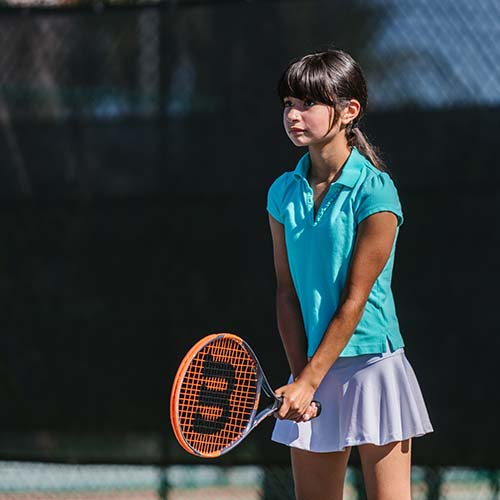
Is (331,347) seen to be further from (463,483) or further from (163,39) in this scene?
(163,39)

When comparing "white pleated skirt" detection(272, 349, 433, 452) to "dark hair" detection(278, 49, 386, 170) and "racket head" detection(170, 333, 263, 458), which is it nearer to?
"racket head" detection(170, 333, 263, 458)

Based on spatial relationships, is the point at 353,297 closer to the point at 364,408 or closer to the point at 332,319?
the point at 332,319

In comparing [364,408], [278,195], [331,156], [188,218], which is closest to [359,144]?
[331,156]

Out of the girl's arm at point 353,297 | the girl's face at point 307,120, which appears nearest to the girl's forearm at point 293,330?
the girl's arm at point 353,297

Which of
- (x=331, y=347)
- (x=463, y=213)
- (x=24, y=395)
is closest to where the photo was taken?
(x=331, y=347)

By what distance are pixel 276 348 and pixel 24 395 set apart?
3.14ft

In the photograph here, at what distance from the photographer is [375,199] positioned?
252cm

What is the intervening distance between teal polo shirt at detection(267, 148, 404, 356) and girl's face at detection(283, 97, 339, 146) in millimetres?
104

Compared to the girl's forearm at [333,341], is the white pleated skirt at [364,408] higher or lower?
lower

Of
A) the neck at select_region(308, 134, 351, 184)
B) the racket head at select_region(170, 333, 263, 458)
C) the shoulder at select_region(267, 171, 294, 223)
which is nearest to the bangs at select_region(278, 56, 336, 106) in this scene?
the neck at select_region(308, 134, 351, 184)

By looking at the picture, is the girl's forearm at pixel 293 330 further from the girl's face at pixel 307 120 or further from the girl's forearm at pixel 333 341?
the girl's face at pixel 307 120

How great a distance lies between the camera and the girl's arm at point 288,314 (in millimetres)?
2660

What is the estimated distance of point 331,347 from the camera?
2486 mm

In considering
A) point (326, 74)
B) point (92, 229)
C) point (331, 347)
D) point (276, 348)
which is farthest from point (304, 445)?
point (92, 229)
